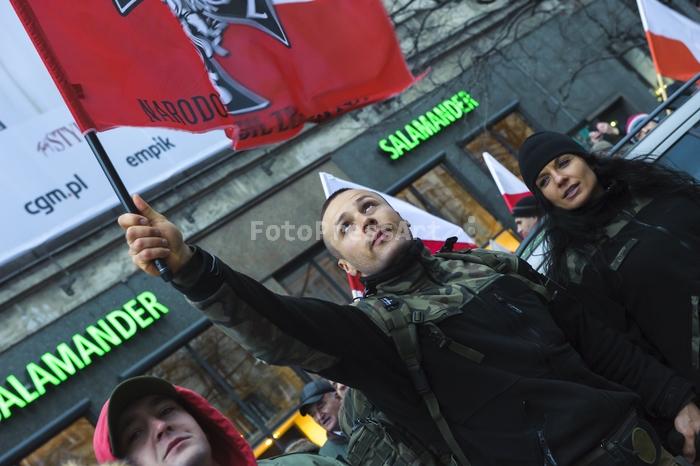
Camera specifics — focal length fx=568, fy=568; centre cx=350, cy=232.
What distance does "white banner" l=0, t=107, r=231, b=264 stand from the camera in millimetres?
4539

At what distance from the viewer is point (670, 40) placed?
6.96 metres

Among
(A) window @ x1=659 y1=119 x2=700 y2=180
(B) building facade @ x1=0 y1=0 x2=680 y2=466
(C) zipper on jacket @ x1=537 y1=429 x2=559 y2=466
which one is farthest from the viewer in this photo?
(B) building facade @ x1=0 y1=0 x2=680 y2=466

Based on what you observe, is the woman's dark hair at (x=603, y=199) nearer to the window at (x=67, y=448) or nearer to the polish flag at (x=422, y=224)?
the polish flag at (x=422, y=224)

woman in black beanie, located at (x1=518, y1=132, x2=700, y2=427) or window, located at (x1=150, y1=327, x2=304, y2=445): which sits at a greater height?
window, located at (x1=150, y1=327, x2=304, y2=445)

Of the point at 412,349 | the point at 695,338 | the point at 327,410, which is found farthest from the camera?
the point at 327,410

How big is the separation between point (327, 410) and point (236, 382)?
4.49 m

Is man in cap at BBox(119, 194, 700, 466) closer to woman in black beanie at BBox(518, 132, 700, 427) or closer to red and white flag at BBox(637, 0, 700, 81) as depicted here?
woman in black beanie at BBox(518, 132, 700, 427)

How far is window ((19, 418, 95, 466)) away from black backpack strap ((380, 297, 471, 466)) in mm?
6670

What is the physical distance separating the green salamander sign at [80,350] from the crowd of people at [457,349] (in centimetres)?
661

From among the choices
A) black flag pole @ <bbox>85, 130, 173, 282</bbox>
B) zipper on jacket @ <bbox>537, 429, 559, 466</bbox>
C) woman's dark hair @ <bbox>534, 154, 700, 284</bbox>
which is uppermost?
black flag pole @ <bbox>85, 130, 173, 282</bbox>

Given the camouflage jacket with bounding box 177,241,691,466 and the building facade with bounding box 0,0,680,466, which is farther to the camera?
the building facade with bounding box 0,0,680,466

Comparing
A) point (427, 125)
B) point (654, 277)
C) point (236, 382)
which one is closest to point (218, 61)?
point (654, 277)

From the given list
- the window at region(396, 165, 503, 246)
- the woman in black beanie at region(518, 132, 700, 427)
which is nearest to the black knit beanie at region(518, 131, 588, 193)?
the woman in black beanie at region(518, 132, 700, 427)

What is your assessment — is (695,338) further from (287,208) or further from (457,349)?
(287,208)
